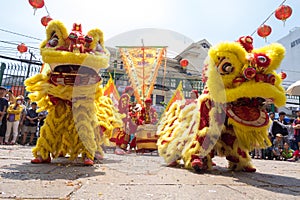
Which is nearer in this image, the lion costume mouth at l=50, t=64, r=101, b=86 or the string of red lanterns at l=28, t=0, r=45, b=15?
the lion costume mouth at l=50, t=64, r=101, b=86

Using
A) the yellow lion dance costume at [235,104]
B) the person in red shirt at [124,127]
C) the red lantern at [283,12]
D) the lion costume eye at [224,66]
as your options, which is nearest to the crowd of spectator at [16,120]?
the person in red shirt at [124,127]

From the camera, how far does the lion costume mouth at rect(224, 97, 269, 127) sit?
247 cm

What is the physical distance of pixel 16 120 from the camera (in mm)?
6270

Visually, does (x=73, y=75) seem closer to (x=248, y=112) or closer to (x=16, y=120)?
(x=248, y=112)

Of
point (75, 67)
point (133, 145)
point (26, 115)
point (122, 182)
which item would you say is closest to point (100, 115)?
point (75, 67)

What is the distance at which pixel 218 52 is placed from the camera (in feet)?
8.20

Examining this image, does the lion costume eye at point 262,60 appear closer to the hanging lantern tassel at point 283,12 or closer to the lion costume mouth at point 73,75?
the lion costume mouth at point 73,75

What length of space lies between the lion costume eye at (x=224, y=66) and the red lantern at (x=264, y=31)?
2.82 metres

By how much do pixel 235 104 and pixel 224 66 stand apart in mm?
377

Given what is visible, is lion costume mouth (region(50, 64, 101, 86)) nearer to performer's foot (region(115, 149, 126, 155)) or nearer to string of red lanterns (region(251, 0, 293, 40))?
performer's foot (region(115, 149, 126, 155))

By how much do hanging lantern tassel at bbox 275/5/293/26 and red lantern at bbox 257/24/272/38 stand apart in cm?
24

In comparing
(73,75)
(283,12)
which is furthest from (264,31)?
(73,75)

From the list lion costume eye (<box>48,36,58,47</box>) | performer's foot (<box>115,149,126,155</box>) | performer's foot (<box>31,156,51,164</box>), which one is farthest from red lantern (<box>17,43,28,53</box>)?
performer's foot (<box>31,156,51,164</box>)

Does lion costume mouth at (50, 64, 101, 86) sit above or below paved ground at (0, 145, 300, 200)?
above
